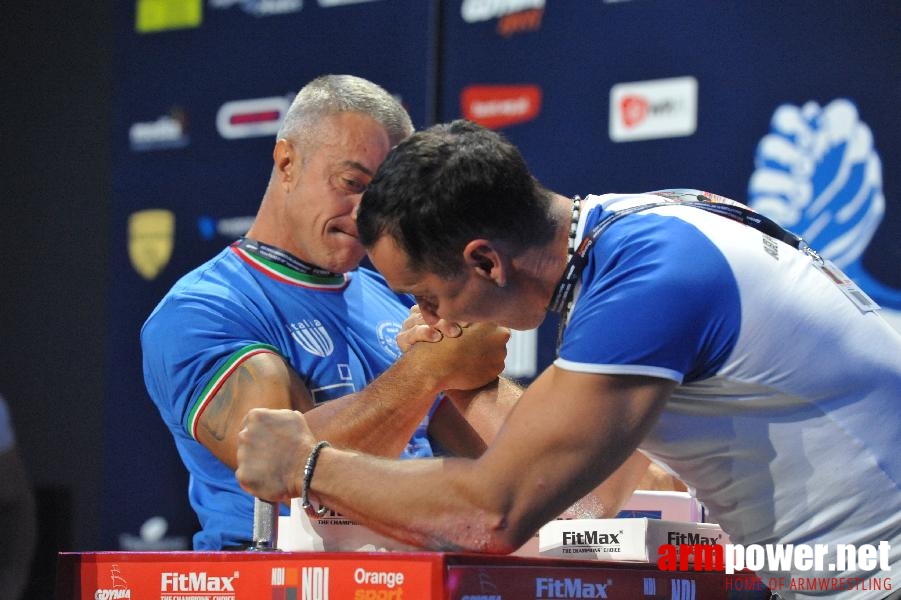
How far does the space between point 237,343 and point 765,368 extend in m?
0.90

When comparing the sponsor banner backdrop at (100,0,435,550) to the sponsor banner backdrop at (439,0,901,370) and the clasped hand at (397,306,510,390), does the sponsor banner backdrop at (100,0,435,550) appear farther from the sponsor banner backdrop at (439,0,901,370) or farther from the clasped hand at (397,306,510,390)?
the clasped hand at (397,306,510,390)

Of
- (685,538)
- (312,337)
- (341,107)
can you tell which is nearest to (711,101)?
(341,107)

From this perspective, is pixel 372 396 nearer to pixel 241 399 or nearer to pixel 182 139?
pixel 241 399

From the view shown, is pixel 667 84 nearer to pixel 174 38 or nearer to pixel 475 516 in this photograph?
pixel 174 38

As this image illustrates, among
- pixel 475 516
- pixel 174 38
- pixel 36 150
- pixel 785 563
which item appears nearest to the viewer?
pixel 475 516

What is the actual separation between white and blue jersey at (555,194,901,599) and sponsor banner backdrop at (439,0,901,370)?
4.91ft


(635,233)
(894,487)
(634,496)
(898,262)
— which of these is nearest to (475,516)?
(635,233)

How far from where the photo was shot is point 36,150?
4.40 metres

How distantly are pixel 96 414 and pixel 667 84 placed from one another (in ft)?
7.08

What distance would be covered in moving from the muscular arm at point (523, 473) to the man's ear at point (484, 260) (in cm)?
16

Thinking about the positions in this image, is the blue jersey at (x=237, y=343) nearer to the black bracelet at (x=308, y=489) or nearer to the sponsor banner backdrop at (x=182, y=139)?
the black bracelet at (x=308, y=489)

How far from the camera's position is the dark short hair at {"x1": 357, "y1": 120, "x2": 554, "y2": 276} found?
1564 mm

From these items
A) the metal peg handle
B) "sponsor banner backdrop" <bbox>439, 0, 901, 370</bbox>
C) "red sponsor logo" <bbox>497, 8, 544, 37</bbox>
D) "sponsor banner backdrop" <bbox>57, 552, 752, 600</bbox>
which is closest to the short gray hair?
the metal peg handle

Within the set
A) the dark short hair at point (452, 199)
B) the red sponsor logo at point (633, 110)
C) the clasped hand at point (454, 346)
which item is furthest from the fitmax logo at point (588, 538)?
the red sponsor logo at point (633, 110)
